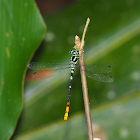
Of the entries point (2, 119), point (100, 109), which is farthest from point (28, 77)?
point (100, 109)

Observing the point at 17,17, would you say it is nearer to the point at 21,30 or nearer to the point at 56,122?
the point at 21,30

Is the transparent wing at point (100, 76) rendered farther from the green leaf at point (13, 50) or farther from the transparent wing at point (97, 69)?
the green leaf at point (13, 50)

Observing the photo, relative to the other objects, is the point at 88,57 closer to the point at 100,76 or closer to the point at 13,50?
the point at 100,76

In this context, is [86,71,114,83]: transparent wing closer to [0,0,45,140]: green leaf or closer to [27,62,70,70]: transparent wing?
[27,62,70,70]: transparent wing

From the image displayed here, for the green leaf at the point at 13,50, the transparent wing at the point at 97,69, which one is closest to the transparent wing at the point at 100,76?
the transparent wing at the point at 97,69

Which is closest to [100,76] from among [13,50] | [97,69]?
[97,69]
